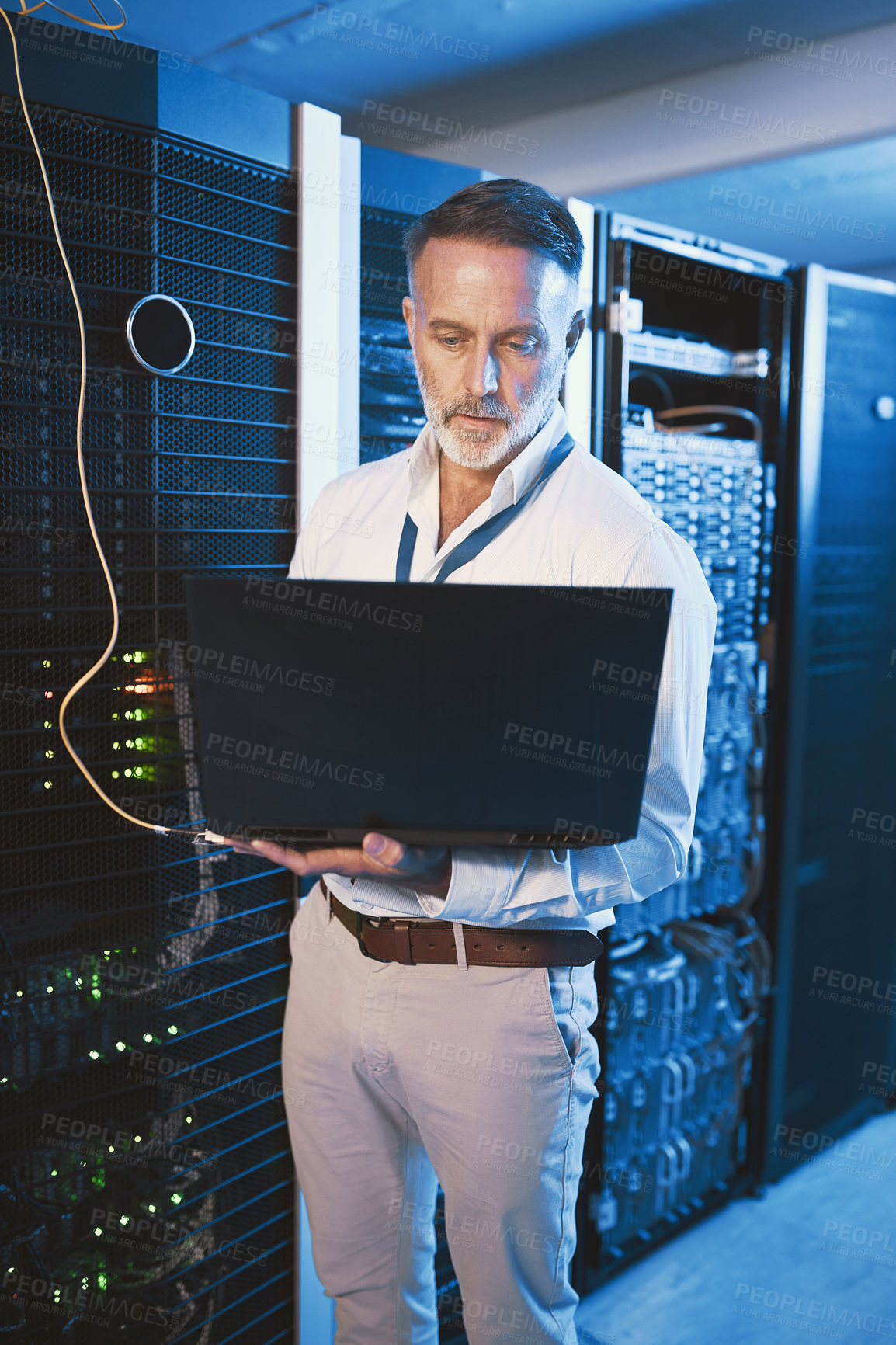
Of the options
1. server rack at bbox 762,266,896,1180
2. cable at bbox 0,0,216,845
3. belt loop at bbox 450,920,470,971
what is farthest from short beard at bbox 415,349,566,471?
server rack at bbox 762,266,896,1180

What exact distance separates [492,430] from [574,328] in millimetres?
218

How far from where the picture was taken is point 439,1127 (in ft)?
4.57

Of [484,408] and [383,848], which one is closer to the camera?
[383,848]

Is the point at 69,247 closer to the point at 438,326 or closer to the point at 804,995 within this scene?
the point at 438,326

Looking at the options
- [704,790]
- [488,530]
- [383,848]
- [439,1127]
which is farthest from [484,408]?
[704,790]

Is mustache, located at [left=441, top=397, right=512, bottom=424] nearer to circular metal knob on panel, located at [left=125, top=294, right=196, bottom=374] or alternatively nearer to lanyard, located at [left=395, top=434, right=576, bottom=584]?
lanyard, located at [left=395, top=434, right=576, bottom=584]

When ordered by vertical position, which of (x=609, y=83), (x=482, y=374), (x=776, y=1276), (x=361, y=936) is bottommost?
(x=776, y=1276)

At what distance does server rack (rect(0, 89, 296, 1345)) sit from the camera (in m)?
1.44

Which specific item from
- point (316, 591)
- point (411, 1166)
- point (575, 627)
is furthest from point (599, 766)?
point (411, 1166)

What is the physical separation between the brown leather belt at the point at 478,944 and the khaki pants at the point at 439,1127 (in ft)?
0.07

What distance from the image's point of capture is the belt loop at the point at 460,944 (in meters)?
1.33

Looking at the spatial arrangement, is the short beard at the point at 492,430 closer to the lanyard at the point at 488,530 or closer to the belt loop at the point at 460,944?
the lanyard at the point at 488,530

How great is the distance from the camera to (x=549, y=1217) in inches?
53.5

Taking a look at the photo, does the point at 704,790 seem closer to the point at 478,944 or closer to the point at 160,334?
the point at 478,944
